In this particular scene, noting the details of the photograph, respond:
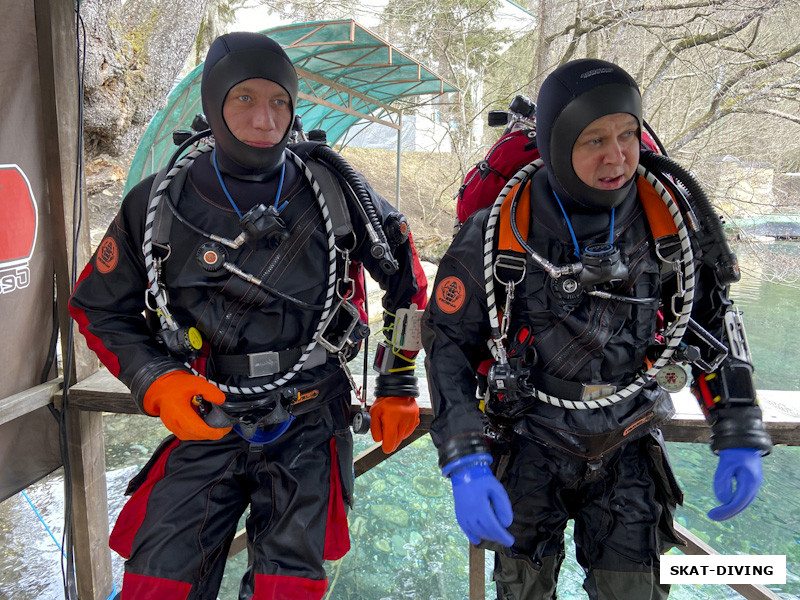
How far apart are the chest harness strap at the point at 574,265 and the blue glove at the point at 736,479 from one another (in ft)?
0.88

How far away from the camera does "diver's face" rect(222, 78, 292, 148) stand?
146cm

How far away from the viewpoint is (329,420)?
62.5 inches

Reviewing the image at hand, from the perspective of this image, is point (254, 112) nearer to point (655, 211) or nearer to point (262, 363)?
point (262, 363)

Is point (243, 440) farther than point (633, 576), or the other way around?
point (243, 440)

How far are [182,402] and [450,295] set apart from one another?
758mm

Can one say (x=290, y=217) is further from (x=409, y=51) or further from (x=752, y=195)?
(x=409, y=51)

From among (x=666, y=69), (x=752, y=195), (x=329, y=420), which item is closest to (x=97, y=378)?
(x=329, y=420)

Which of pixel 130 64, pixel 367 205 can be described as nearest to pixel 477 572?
pixel 367 205

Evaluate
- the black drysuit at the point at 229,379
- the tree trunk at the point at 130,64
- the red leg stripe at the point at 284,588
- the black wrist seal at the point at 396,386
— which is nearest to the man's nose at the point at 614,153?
the black drysuit at the point at 229,379

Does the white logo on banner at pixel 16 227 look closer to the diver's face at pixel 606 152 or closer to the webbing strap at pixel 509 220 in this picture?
the webbing strap at pixel 509 220

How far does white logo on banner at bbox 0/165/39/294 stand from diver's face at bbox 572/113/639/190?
1.82 meters

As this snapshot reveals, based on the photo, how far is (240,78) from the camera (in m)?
1.44

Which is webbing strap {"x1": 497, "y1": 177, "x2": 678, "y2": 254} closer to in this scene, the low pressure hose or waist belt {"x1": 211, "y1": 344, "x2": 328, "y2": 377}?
the low pressure hose

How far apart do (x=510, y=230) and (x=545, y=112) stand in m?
0.30
